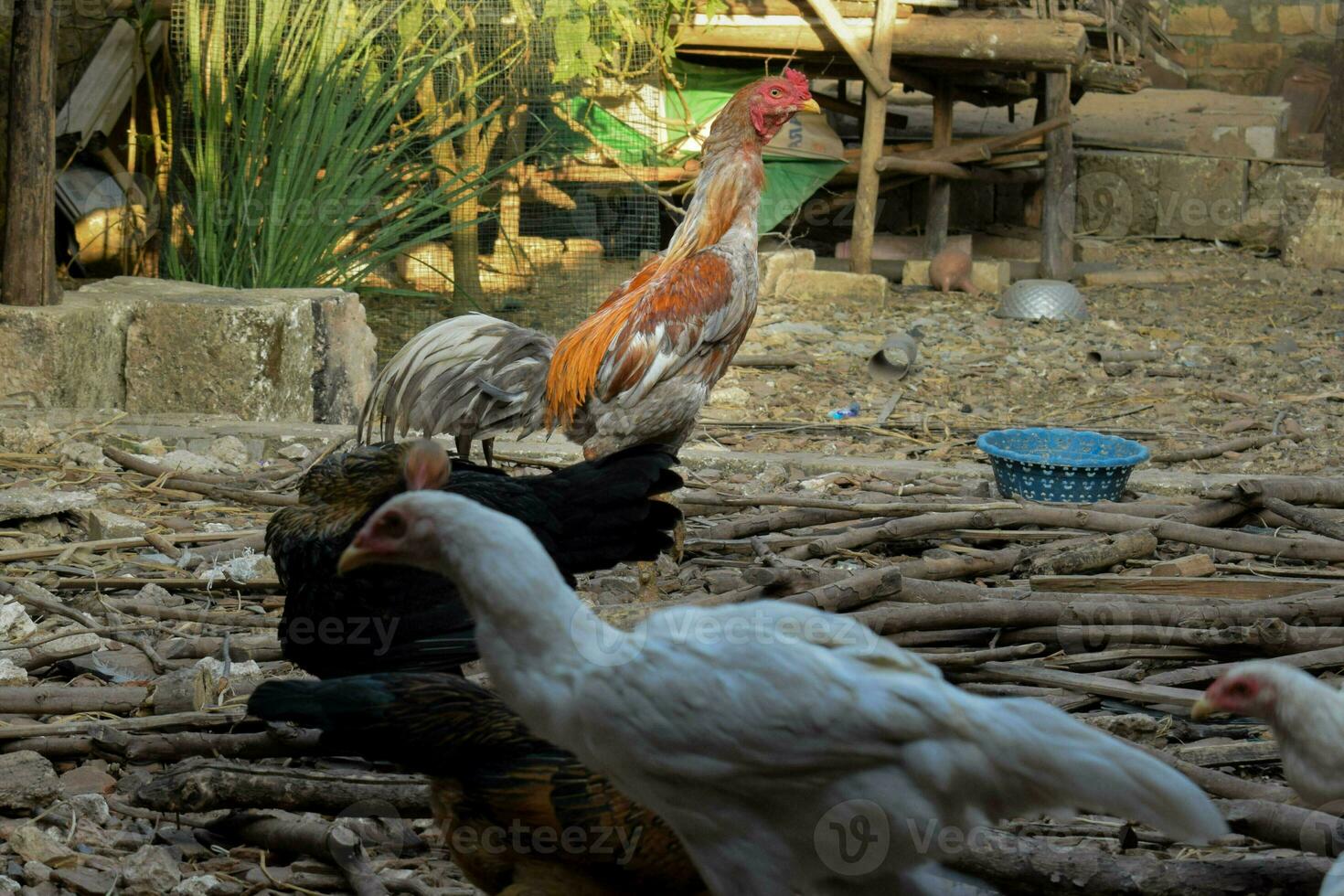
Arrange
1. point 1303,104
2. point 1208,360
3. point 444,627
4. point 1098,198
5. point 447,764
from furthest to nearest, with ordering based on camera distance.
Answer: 1. point 1303,104
2. point 1098,198
3. point 1208,360
4. point 444,627
5. point 447,764

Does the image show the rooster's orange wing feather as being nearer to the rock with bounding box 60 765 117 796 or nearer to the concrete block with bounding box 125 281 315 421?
the concrete block with bounding box 125 281 315 421

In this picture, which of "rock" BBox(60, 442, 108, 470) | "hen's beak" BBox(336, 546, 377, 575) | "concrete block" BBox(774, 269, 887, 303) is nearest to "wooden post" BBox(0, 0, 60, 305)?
"rock" BBox(60, 442, 108, 470)

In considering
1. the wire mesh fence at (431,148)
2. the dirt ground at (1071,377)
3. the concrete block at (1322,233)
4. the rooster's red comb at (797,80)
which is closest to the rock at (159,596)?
the rooster's red comb at (797,80)

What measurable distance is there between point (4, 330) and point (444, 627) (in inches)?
162

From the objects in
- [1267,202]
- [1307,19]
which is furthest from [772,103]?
[1307,19]

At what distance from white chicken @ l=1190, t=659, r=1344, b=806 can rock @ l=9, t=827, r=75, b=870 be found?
2.53 metres

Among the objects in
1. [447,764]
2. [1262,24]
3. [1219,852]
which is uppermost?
[1262,24]

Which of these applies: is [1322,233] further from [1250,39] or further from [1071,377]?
[1250,39]

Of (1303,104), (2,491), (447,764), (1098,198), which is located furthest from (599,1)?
(1303,104)

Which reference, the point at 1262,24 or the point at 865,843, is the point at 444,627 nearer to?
the point at 865,843

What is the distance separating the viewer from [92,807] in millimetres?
3365

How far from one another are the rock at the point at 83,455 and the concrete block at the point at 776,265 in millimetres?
6356

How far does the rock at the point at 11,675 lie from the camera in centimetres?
397

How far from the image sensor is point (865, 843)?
7.84ft
